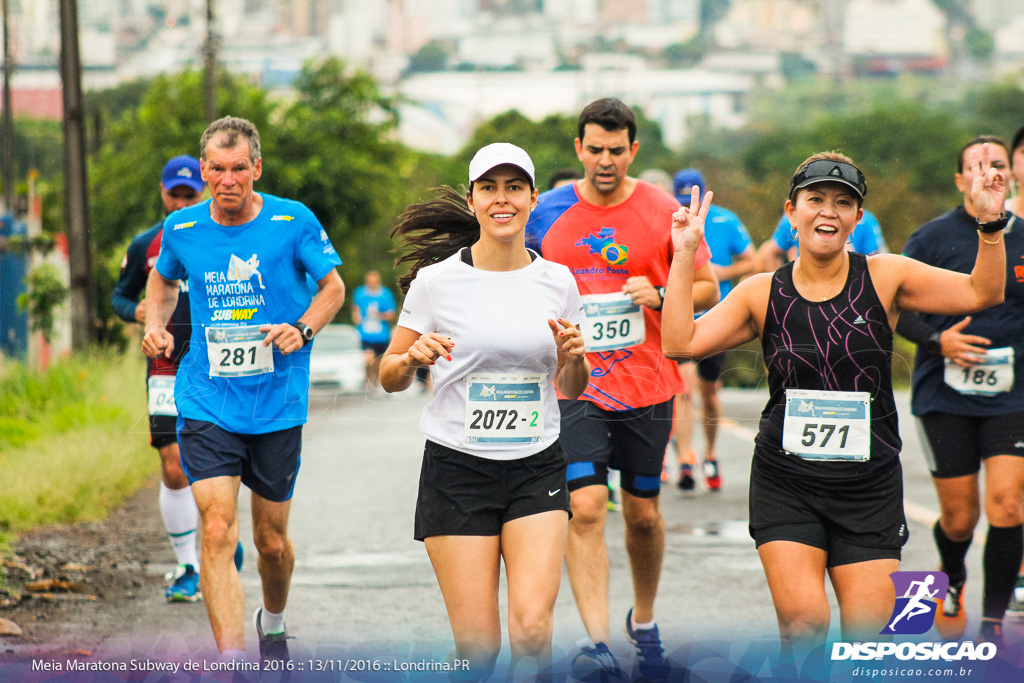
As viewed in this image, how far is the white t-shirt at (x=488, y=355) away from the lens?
436cm

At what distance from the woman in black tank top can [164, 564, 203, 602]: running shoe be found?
356 cm

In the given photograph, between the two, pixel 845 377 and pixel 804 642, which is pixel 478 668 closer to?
pixel 804 642

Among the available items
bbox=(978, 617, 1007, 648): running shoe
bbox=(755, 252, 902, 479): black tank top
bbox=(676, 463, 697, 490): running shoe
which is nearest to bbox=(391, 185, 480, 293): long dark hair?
bbox=(755, 252, 902, 479): black tank top

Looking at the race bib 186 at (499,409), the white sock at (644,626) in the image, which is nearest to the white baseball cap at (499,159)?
the race bib 186 at (499,409)

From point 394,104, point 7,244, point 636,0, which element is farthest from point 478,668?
point 636,0

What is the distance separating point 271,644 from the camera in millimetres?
5836

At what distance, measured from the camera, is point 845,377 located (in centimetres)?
440

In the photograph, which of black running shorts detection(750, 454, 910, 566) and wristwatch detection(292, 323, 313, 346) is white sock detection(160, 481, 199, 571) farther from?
black running shorts detection(750, 454, 910, 566)

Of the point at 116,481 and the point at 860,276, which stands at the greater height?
the point at 860,276

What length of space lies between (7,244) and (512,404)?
603 inches

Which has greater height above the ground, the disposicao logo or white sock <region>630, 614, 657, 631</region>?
the disposicao logo

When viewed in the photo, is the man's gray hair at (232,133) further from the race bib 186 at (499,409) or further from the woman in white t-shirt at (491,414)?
the race bib 186 at (499,409)

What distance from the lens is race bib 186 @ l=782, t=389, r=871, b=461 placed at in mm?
4398

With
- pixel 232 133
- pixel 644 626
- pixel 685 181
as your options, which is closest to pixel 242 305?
pixel 232 133
